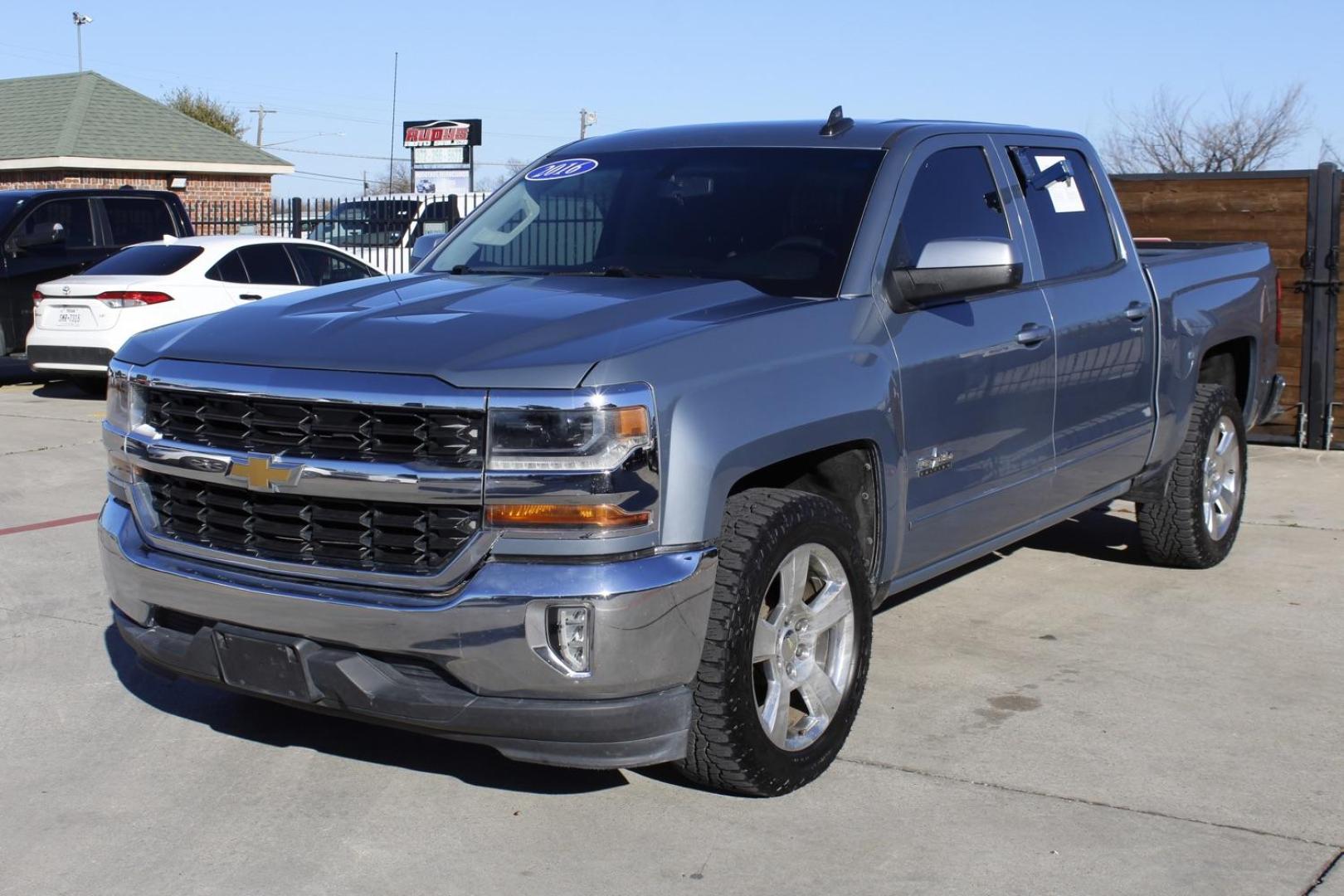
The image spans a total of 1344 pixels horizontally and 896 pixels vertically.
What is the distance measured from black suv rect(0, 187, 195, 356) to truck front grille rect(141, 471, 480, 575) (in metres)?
11.5

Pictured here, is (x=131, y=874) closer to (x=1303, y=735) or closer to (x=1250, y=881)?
(x=1250, y=881)

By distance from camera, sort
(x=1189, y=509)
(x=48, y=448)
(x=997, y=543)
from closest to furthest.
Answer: (x=997, y=543) → (x=1189, y=509) → (x=48, y=448)

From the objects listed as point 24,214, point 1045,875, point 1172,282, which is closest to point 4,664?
point 1045,875

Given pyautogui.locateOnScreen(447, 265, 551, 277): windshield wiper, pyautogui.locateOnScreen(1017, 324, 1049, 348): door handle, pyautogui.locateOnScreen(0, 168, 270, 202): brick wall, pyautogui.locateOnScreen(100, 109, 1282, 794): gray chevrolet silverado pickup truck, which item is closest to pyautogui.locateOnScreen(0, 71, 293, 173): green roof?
pyautogui.locateOnScreen(0, 168, 270, 202): brick wall

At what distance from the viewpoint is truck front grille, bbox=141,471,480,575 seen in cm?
371

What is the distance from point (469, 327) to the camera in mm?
4039

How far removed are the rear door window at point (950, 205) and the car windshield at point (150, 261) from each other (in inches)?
382

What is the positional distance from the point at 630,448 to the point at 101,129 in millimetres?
30895

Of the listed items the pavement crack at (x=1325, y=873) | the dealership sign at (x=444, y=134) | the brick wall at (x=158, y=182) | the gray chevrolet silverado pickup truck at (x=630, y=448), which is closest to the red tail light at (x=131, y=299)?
the gray chevrolet silverado pickup truck at (x=630, y=448)

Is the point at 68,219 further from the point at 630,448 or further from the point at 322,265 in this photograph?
the point at 630,448

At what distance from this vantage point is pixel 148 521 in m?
4.26

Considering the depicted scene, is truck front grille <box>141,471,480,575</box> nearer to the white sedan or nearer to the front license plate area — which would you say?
A: the front license plate area

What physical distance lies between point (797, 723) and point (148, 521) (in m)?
1.91

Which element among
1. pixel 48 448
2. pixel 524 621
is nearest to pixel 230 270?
pixel 48 448
